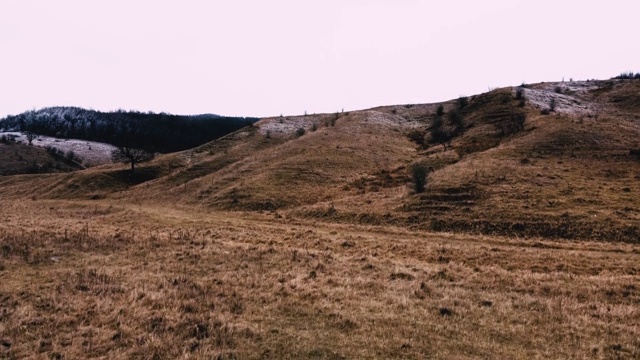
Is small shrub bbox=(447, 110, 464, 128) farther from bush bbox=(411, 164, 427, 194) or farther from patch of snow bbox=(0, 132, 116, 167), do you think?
patch of snow bbox=(0, 132, 116, 167)

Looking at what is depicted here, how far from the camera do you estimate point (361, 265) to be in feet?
57.2

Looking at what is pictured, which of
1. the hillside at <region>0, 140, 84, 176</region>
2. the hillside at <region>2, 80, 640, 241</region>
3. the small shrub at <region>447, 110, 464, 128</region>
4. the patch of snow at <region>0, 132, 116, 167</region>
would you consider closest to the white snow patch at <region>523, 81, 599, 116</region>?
the hillside at <region>2, 80, 640, 241</region>

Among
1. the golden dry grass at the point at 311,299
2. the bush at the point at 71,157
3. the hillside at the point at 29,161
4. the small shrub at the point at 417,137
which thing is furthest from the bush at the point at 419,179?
the bush at the point at 71,157

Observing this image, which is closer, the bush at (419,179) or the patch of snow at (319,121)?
the bush at (419,179)

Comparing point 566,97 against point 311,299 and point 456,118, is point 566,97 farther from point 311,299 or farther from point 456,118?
point 311,299

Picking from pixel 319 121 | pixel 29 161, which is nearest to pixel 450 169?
pixel 319 121

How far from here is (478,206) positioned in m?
30.3

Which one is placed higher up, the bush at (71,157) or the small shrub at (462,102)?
the small shrub at (462,102)

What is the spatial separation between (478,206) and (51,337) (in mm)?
26924

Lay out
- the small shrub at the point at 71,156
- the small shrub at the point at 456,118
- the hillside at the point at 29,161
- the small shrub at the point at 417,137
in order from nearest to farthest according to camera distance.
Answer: the small shrub at the point at 417,137
the small shrub at the point at 456,118
the hillside at the point at 29,161
the small shrub at the point at 71,156

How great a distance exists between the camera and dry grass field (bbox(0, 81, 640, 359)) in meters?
10.1

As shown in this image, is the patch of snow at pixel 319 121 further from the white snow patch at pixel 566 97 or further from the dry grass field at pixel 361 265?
the dry grass field at pixel 361 265

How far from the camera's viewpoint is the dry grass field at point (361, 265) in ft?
33.2

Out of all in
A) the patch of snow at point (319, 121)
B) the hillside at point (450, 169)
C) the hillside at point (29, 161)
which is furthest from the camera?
the hillside at point (29, 161)
